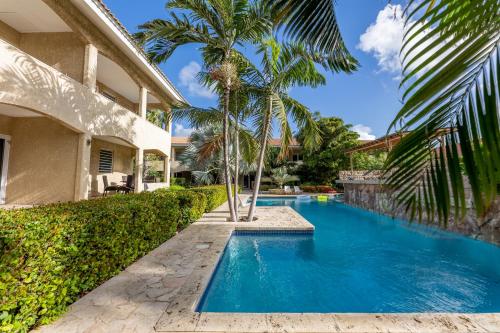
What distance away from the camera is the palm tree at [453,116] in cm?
127

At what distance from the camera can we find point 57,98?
8219 millimetres

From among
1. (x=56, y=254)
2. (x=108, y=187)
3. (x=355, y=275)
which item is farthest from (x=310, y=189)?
(x=56, y=254)

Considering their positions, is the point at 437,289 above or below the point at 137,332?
below

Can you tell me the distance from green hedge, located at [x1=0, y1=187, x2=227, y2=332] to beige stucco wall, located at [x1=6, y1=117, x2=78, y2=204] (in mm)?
6380

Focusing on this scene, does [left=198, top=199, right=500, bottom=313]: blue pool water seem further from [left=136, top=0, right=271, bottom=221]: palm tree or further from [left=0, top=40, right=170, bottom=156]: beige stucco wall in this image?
[left=0, top=40, right=170, bottom=156]: beige stucco wall

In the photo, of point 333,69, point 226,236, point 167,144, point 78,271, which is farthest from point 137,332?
point 167,144

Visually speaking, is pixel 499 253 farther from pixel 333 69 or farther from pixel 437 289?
pixel 333 69

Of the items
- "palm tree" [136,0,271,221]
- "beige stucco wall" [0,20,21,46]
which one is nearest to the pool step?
"palm tree" [136,0,271,221]

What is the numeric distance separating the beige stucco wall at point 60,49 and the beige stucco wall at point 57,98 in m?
1.26

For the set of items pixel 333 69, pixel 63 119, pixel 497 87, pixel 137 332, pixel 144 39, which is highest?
pixel 144 39

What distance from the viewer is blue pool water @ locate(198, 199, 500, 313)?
4.50 m

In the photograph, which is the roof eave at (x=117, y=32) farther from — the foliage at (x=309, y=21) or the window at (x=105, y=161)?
the foliage at (x=309, y=21)

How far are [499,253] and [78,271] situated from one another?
10.6 m

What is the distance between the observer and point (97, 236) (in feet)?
12.6
